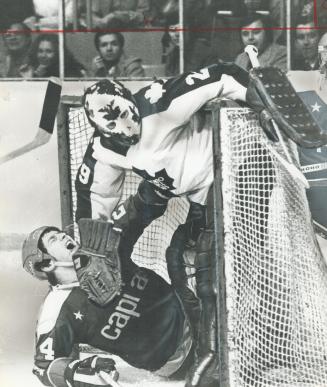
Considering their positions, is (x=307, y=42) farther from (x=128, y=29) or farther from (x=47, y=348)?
(x=47, y=348)

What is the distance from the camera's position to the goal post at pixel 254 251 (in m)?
2.84

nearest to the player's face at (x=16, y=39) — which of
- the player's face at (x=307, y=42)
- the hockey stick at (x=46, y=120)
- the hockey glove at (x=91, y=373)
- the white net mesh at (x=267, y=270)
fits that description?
the hockey stick at (x=46, y=120)

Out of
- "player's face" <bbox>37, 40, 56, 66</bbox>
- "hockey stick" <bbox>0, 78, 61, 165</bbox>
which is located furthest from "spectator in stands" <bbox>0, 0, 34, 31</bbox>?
"hockey stick" <bbox>0, 78, 61, 165</bbox>

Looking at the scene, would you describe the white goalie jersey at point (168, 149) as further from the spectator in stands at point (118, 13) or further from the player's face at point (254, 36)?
the spectator in stands at point (118, 13)

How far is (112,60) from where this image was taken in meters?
2.94

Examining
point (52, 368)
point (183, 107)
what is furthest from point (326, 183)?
point (52, 368)

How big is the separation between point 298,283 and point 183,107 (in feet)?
2.33

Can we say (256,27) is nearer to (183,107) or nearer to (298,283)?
(183,107)

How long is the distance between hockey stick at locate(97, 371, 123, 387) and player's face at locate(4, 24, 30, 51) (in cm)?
115

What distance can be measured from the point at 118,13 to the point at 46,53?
28 centimetres

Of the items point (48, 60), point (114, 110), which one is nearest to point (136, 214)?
point (114, 110)

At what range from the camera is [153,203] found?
296 centimetres

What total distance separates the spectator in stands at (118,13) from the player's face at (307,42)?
0.53 metres

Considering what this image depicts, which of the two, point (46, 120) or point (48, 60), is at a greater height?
point (48, 60)
